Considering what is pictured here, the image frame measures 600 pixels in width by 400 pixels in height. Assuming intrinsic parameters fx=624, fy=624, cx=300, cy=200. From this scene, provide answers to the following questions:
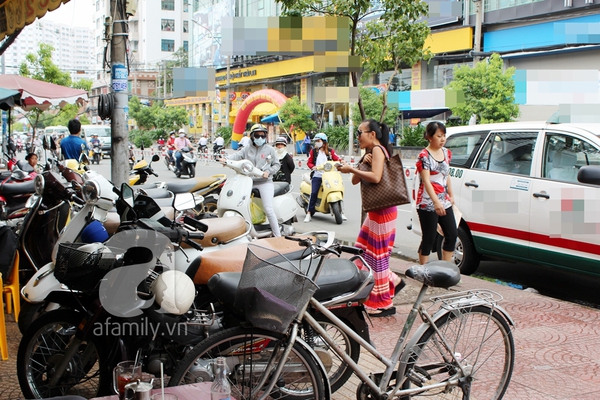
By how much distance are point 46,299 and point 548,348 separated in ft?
12.3

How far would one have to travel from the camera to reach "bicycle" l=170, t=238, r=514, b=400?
292cm

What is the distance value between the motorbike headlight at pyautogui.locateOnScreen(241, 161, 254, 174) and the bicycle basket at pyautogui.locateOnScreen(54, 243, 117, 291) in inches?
210

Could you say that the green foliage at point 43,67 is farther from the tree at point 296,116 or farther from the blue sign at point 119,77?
the blue sign at point 119,77

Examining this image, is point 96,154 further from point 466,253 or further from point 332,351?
point 332,351

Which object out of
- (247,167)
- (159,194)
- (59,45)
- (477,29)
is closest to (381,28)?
(247,167)

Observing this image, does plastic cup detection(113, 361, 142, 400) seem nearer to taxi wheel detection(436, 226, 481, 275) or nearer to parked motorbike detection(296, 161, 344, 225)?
taxi wheel detection(436, 226, 481, 275)

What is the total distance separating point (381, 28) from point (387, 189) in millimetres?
2952

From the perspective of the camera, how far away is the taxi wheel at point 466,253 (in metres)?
7.45

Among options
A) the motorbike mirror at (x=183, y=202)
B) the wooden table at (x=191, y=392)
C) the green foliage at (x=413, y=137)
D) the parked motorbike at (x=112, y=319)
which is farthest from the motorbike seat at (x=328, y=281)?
the green foliage at (x=413, y=137)

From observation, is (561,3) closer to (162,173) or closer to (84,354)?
(162,173)

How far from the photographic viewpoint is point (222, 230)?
5242 millimetres

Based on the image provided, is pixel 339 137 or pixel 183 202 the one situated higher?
pixel 339 137

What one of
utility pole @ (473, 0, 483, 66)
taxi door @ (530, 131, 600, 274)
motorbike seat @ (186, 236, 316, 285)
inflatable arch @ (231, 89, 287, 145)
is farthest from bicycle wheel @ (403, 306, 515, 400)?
inflatable arch @ (231, 89, 287, 145)

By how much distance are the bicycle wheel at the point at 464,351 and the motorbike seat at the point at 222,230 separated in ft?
7.30
